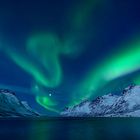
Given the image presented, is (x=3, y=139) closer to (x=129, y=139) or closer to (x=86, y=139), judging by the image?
(x=86, y=139)

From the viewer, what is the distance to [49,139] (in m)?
113

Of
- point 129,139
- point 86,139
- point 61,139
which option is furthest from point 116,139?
point 61,139

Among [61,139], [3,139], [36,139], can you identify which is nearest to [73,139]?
[61,139]

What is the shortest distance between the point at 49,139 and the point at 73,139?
10.2m

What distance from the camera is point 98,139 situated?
11144 cm

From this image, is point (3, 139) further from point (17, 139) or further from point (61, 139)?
point (61, 139)

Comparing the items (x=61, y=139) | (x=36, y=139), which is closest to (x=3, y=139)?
(x=36, y=139)

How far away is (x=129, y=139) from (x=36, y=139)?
38.3 metres

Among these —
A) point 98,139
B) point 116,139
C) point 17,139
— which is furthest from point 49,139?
point 116,139

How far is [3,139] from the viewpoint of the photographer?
111 meters

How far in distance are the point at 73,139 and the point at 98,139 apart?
33.7 ft

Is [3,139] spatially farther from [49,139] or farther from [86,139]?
[86,139]

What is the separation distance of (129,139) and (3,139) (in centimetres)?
5083

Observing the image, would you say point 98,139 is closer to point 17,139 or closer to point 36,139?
point 36,139
